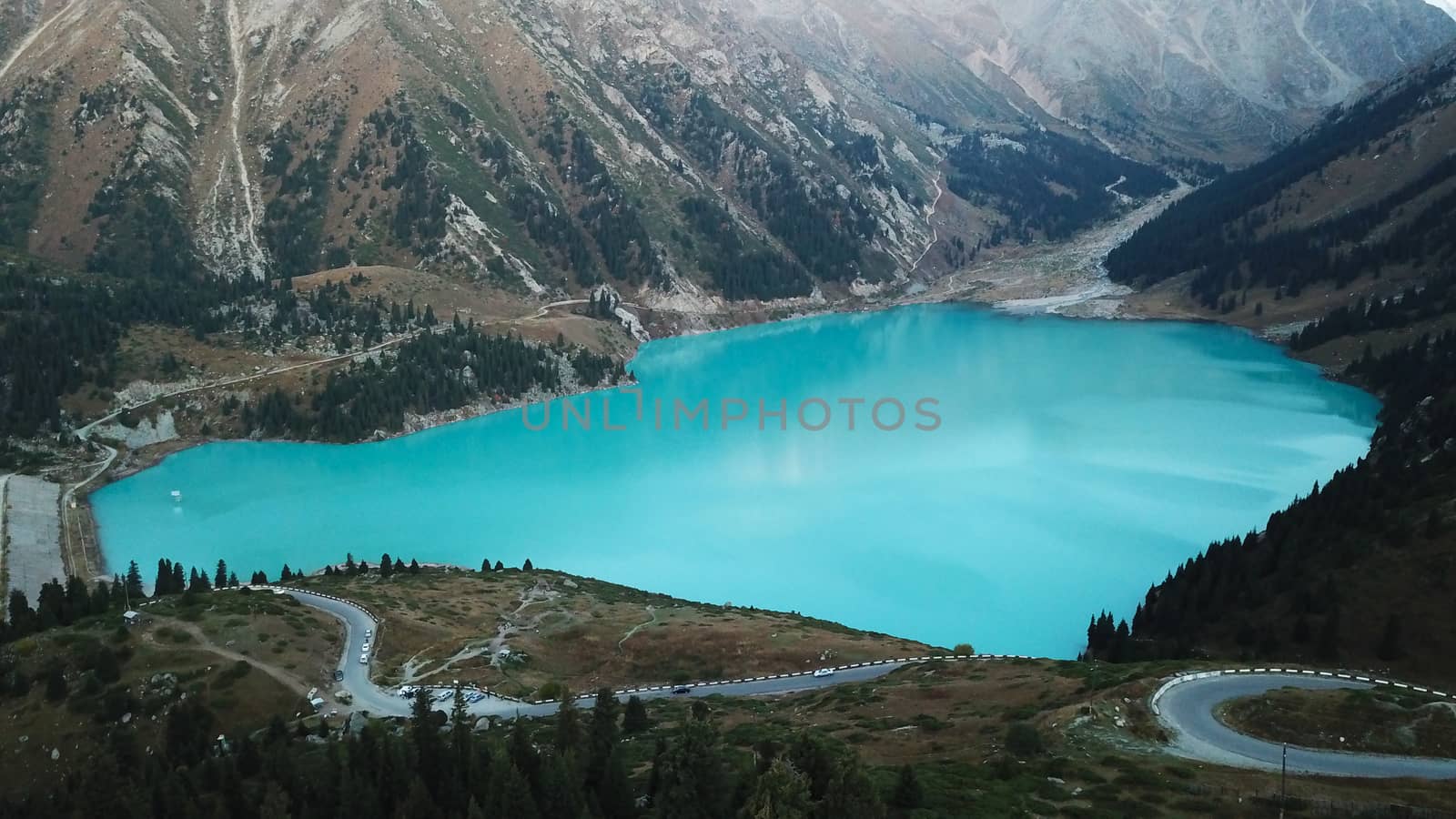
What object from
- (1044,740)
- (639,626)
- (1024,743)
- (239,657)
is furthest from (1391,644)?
(239,657)

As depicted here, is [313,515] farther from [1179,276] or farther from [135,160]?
[1179,276]

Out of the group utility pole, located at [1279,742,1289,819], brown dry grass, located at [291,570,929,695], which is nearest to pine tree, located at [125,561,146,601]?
brown dry grass, located at [291,570,929,695]

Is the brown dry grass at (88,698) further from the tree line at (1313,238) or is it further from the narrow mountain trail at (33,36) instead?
the narrow mountain trail at (33,36)

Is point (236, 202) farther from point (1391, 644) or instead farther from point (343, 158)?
point (1391, 644)

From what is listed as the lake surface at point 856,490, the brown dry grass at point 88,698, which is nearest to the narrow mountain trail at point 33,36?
the lake surface at point 856,490

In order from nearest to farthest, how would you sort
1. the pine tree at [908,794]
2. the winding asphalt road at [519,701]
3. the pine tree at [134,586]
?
1. the pine tree at [908,794]
2. the winding asphalt road at [519,701]
3. the pine tree at [134,586]

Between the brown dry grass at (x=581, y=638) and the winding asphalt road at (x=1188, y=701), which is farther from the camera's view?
the brown dry grass at (x=581, y=638)

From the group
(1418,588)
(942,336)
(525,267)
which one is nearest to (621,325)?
(525,267)
